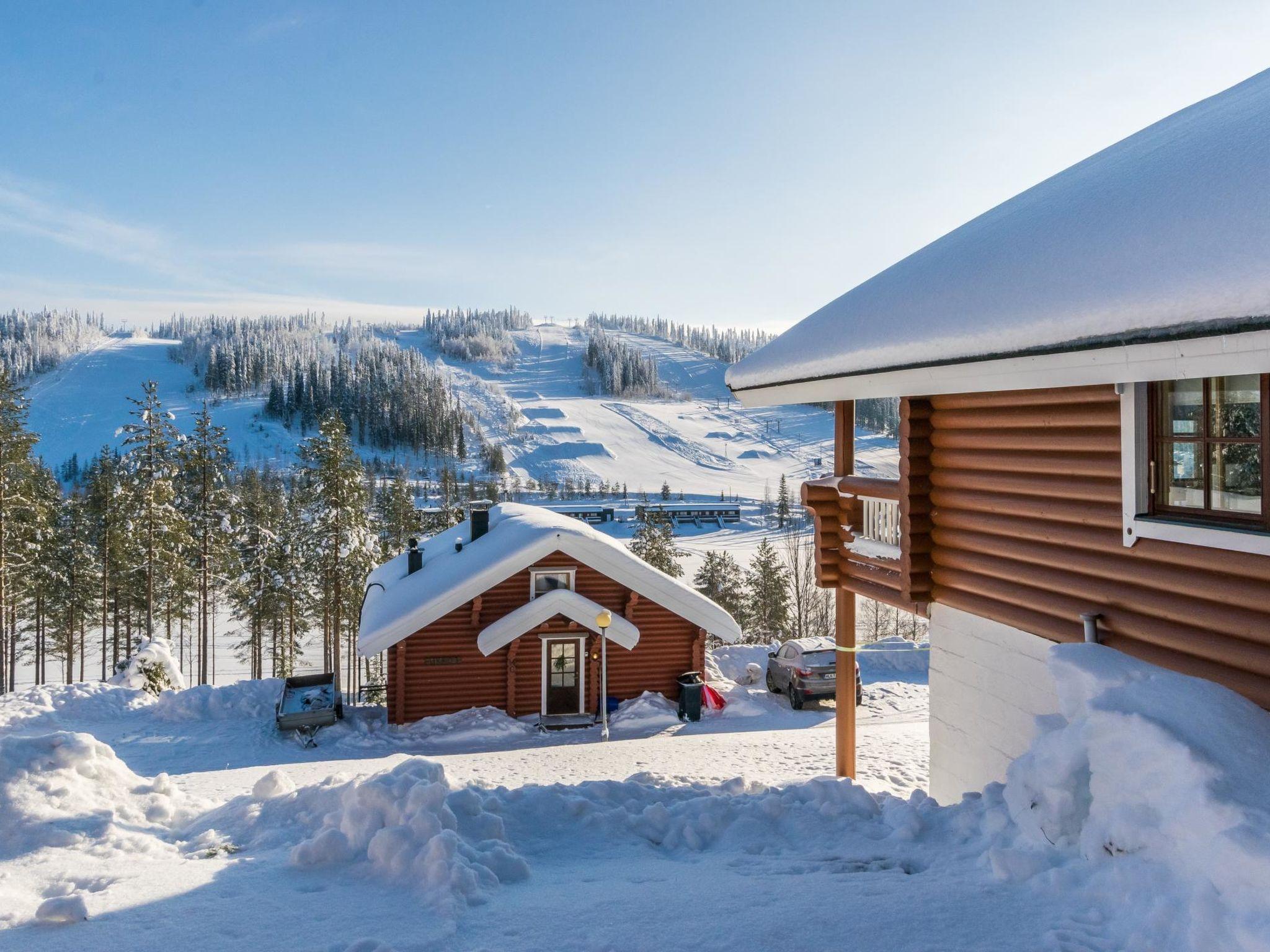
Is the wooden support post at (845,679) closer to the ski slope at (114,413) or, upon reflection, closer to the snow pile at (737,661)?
the snow pile at (737,661)

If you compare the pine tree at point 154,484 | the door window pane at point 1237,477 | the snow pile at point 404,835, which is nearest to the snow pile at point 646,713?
the snow pile at point 404,835

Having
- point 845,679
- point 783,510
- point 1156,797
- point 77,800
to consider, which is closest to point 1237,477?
point 1156,797

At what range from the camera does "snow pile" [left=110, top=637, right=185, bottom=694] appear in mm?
17391

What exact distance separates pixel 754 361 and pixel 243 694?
1360 cm

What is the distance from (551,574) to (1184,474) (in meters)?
12.2

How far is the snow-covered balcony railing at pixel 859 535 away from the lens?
24.3ft

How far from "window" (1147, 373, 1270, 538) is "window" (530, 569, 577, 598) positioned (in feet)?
39.2

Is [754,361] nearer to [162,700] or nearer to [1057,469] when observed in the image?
[1057,469]

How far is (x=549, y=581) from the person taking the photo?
1548 centimetres

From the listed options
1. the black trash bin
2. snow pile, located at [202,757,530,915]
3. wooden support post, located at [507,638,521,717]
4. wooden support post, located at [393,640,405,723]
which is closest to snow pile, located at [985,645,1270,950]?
snow pile, located at [202,757,530,915]

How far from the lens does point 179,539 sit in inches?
1020

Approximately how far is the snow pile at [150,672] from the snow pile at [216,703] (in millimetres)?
2049

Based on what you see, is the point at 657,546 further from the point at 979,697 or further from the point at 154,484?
the point at 979,697

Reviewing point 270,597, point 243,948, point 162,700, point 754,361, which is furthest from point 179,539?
point 243,948
